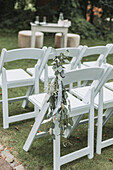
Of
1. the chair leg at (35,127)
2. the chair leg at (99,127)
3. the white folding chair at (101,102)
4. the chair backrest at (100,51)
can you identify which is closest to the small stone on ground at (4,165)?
the chair leg at (35,127)

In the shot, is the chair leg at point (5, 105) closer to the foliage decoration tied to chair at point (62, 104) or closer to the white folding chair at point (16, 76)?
the white folding chair at point (16, 76)

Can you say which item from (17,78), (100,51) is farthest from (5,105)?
(100,51)

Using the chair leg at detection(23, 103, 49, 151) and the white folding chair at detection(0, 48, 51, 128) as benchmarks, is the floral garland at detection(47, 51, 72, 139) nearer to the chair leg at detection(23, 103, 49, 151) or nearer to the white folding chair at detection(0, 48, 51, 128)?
the chair leg at detection(23, 103, 49, 151)

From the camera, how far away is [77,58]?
3.82m

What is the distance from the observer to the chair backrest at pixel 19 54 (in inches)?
126

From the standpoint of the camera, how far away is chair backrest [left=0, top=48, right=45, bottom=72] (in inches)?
126

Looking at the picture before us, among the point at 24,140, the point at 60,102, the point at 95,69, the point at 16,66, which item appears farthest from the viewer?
the point at 16,66

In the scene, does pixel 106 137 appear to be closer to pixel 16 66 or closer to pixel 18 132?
pixel 18 132

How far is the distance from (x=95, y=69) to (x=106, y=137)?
1.12 m

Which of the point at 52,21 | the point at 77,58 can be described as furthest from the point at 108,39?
the point at 77,58

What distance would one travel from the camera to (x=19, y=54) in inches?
130

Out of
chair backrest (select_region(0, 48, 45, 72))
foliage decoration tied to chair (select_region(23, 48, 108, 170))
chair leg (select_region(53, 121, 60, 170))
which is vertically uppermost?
chair backrest (select_region(0, 48, 45, 72))

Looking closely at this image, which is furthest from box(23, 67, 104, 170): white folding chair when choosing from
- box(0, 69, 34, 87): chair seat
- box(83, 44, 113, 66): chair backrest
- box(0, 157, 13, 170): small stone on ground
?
box(83, 44, 113, 66): chair backrest

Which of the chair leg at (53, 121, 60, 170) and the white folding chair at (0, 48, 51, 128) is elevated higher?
the white folding chair at (0, 48, 51, 128)
